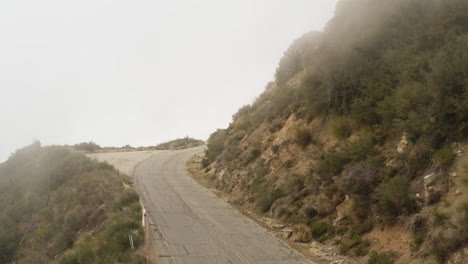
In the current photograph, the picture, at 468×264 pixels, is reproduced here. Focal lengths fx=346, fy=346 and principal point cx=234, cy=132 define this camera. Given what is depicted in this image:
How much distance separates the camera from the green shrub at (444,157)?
10523 mm

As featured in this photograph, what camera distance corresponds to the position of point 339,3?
2378cm

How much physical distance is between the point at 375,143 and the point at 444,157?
150 inches

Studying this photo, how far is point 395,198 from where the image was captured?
440 inches

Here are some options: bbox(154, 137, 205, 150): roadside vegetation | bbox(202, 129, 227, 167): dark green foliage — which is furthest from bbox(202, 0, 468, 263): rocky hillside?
bbox(154, 137, 205, 150): roadside vegetation

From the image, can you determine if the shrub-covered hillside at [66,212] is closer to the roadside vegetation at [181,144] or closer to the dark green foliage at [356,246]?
the dark green foliage at [356,246]

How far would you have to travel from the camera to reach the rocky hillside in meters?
10.5

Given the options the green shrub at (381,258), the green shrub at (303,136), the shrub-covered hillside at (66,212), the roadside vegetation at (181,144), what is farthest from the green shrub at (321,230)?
the roadside vegetation at (181,144)

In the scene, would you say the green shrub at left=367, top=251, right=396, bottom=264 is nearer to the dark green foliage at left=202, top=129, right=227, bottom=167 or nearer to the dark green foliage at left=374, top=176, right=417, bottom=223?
the dark green foliage at left=374, top=176, right=417, bottom=223

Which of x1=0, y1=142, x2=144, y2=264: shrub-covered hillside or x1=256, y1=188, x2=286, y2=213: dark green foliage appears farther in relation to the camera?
x1=256, y1=188, x2=286, y2=213: dark green foliage

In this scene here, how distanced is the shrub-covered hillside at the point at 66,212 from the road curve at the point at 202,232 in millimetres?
1165

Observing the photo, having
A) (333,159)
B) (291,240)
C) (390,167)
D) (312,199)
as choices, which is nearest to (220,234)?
(291,240)

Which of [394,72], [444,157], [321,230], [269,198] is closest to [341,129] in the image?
[394,72]

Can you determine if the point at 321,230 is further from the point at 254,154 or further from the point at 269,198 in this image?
the point at 254,154

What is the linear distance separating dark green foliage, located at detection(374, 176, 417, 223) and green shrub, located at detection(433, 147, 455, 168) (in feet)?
4.09
